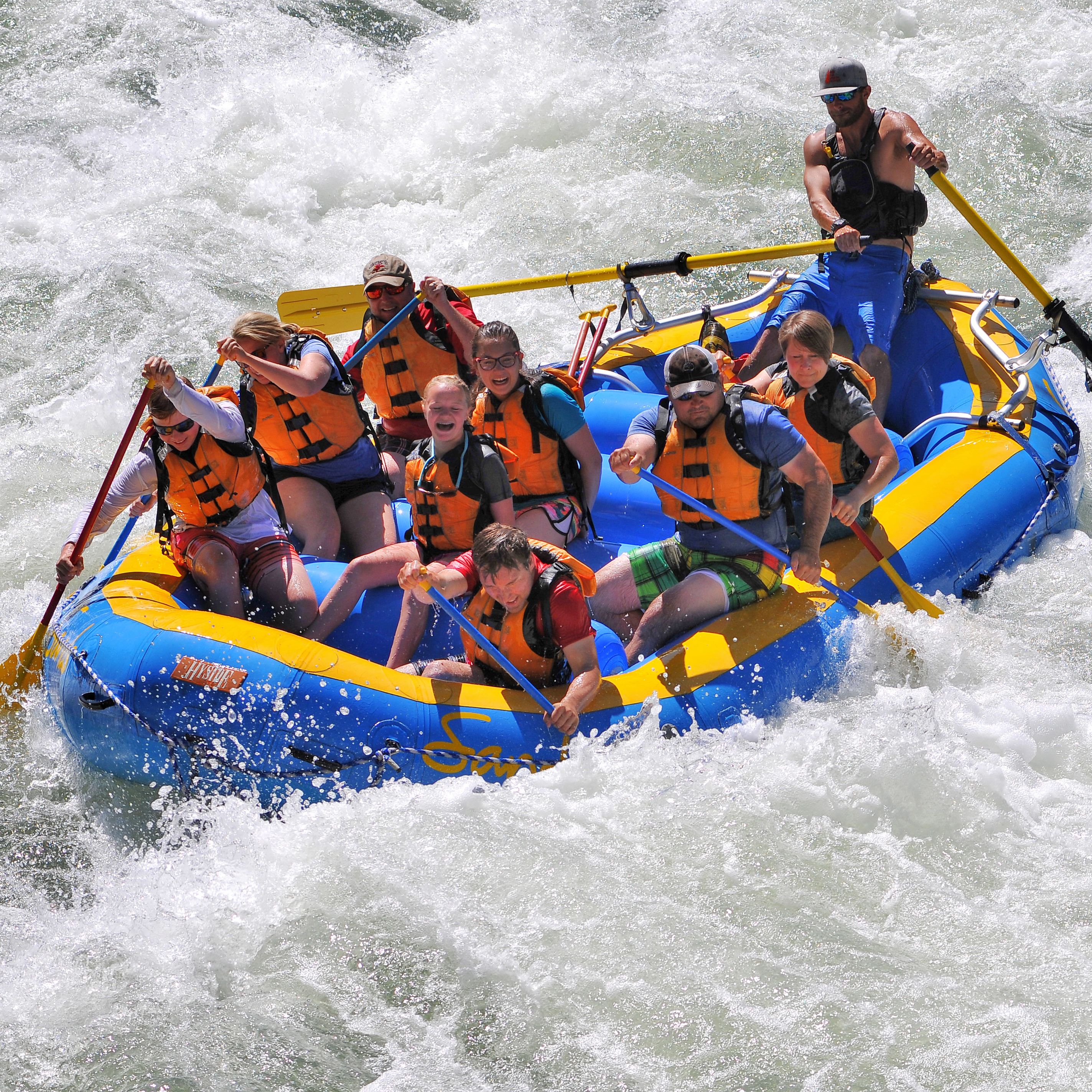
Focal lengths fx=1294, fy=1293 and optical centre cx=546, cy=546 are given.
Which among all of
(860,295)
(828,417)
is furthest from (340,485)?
(860,295)

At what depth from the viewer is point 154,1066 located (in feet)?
11.4

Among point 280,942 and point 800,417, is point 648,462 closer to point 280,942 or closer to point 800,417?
point 800,417

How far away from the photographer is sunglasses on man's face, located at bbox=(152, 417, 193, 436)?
163 inches

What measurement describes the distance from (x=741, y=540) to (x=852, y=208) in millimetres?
2017

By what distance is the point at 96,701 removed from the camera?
4.04 metres

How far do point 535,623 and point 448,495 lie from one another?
54cm

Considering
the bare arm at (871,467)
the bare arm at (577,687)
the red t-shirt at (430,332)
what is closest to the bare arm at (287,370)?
the red t-shirt at (430,332)

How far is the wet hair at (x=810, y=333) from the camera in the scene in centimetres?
422

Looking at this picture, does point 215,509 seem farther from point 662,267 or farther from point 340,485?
point 662,267

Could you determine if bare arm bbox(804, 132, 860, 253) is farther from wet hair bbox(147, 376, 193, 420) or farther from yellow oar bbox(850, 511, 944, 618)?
wet hair bbox(147, 376, 193, 420)

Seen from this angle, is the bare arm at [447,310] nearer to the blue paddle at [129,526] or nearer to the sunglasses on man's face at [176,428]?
the blue paddle at [129,526]

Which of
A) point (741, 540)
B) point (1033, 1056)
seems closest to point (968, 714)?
point (741, 540)

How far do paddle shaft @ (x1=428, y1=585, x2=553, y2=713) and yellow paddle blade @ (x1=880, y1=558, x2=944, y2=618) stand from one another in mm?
1388

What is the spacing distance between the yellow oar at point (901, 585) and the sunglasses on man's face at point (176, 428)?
224 cm
